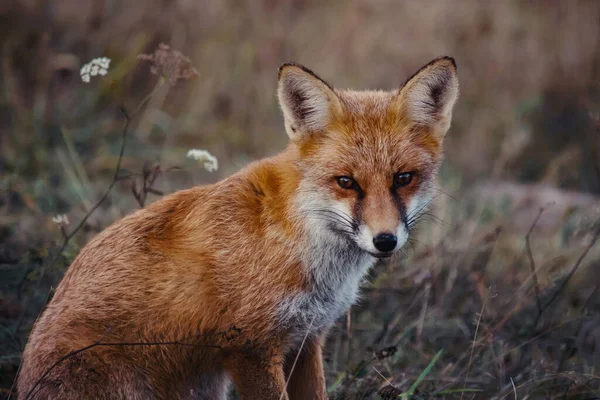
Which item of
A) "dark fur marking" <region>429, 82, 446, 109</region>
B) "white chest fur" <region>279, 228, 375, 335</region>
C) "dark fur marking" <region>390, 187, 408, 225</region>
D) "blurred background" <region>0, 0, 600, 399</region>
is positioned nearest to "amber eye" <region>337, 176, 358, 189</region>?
"dark fur marking" <region>390, 187, 408, 225</region>

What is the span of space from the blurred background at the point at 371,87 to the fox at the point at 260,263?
0.77m

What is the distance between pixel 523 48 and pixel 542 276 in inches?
188

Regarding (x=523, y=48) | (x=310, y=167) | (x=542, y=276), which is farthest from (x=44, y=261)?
(x=523, y=48)

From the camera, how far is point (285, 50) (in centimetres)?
1059

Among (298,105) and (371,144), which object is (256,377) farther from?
(298,105)

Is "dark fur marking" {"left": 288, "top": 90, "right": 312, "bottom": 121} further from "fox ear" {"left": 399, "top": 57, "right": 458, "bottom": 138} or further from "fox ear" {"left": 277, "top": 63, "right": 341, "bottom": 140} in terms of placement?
"fox ear" {"left": 399, "top": 57, "right": 458, "bottom": 138}

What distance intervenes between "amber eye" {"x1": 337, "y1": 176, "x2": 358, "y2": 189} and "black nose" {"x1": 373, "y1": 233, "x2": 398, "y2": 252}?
37 centimetres

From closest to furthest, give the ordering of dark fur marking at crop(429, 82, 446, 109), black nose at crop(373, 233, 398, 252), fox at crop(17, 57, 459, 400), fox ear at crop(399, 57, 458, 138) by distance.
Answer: black nose at crop(373, 233, 398, 252) → fox at crop(17, 57, 459, 400) → fox ear at crop(399, 57, 458, 138) → dark fur marking at crop(429, 82, 446, 109)

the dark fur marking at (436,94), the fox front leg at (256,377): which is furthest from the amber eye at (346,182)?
the fox front leg at (256,377)

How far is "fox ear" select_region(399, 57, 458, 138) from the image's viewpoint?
4121 mm

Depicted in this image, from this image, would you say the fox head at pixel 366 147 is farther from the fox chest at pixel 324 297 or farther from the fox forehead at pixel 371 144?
the fox chest at pixel 324 297

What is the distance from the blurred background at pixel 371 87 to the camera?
5430 millimetres

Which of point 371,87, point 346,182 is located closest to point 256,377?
point 346,182

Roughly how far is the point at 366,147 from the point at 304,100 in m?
0.45
